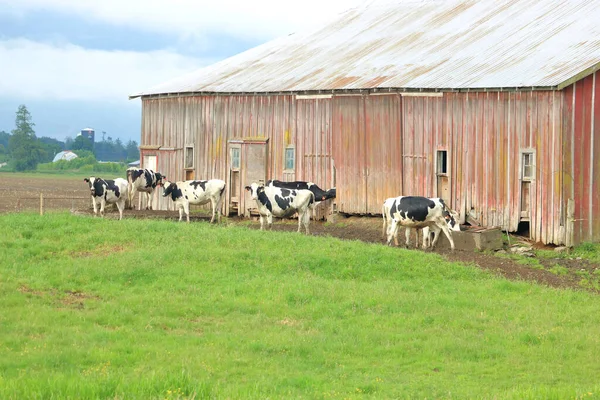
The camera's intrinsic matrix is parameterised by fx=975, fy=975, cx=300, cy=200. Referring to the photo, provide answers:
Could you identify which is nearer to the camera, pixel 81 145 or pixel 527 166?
pixel 527 166

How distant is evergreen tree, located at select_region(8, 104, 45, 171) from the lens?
11356 centimetres

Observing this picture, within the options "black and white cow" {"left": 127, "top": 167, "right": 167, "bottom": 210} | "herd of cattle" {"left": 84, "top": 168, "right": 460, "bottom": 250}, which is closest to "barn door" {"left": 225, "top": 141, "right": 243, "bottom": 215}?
"herd of cattle" {"left": 84, "top": 168, "right": 460, "bottom": 250}

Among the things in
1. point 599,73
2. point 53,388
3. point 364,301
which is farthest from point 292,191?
point 53,388

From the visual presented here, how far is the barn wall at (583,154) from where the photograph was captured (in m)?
25.6

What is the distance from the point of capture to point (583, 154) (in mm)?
26016

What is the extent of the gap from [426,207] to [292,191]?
5.07 m

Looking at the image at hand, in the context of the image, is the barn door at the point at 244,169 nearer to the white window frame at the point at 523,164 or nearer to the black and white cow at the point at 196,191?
the black and white cow at the point at 196,191

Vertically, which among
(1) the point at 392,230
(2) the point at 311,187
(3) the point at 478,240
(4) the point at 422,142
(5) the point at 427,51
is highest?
(5) the point at 427,51

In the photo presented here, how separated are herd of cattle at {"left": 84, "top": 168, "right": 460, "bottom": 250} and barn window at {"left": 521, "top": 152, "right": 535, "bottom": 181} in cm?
215

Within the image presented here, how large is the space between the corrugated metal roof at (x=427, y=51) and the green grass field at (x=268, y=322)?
27.5 feet

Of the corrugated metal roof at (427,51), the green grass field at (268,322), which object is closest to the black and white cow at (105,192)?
the corrugated metal roof at (427,51)

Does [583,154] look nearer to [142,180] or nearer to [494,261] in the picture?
[494,261]

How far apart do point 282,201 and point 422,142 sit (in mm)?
4628

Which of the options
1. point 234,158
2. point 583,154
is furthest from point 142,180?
point 583,154
